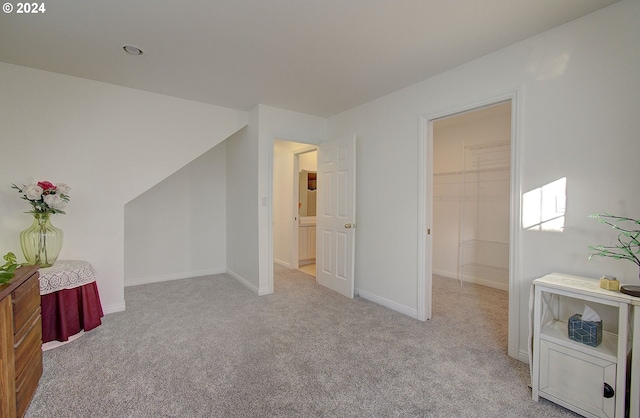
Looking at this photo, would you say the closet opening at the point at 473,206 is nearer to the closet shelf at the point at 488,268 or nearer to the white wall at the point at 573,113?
the closet shelf at the point at 488,268

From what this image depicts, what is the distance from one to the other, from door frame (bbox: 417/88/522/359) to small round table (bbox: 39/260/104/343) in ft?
10.3

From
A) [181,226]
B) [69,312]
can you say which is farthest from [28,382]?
[181,226]

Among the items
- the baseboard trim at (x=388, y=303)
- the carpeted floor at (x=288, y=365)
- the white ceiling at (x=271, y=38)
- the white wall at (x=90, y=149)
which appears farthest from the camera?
the baseboard trim at (x=388, y=303)

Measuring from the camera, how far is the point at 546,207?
82.3 inches

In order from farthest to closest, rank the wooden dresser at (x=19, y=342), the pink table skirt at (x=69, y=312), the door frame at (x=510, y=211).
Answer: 1. the pink table skirt at (x=69, y=312)
2. the door frame at (x=510, y=211)
3. the wooden dresser at (x=19, y=342)

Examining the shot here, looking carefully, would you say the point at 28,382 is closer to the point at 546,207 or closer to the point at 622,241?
the point at 546,207

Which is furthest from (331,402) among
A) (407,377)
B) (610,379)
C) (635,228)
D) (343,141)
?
(343,141)

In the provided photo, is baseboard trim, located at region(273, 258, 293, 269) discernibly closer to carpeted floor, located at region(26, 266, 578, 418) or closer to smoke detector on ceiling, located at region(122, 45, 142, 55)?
carpeted floor, located at region(26, 266, 578, 418)

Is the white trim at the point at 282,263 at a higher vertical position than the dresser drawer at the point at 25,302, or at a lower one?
lower

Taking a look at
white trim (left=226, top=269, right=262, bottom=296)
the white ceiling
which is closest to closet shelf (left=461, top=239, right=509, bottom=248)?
the white ceiling

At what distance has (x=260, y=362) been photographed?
7.14 feet

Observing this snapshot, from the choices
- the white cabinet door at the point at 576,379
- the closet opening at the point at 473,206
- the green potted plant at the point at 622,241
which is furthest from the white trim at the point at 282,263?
A: the green potted plant at the point at 622,241

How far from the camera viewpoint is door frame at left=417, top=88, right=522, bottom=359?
2.23 meters

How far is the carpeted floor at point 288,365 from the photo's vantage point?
5.64ft
